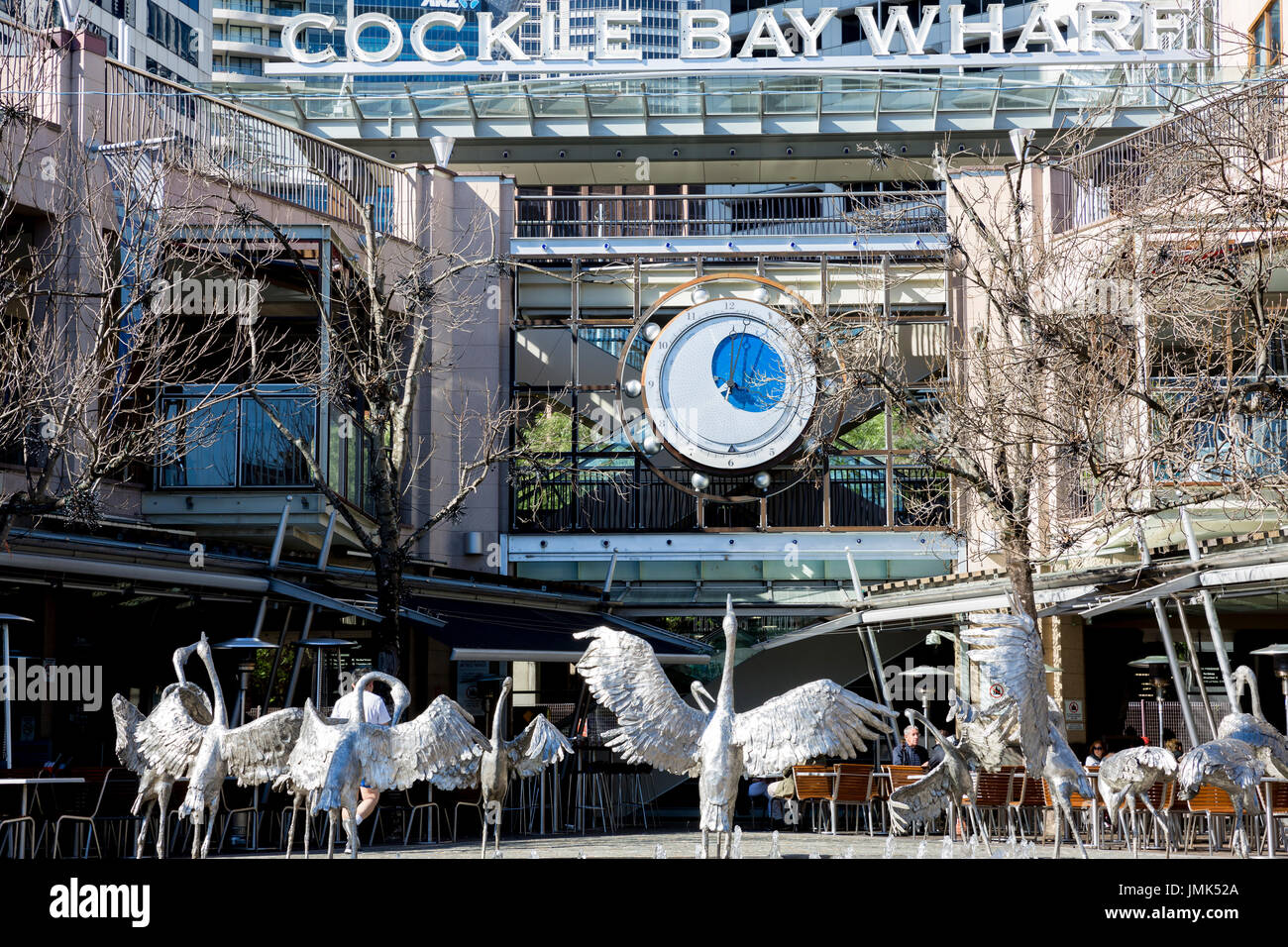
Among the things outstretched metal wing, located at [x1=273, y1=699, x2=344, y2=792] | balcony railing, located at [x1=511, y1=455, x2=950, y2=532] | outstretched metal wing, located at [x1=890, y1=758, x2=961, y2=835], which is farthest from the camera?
balcony railing, located at [x1=511, y1=455, x2=950, y2=532]

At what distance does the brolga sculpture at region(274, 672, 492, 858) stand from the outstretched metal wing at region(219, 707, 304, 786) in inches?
5.8

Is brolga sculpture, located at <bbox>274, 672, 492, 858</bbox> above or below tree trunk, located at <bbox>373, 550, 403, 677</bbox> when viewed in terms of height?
below

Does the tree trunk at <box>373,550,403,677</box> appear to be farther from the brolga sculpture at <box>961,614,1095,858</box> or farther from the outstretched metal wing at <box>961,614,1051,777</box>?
→ the outstretched metal wing at <box>961,614,1051,777</box>

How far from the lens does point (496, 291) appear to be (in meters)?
25.4

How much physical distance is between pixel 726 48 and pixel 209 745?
20848mm

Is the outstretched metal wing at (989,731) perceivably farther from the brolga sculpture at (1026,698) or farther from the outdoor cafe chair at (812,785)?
the outdoor cafe chair at (812,785)

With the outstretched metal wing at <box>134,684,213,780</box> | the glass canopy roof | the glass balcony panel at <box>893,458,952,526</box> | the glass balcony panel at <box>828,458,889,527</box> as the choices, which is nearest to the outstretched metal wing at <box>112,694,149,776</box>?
the outstretched metal wing at <box>134,684,213,780</box>

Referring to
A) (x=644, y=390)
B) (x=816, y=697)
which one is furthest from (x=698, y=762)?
(x=644, y=390)

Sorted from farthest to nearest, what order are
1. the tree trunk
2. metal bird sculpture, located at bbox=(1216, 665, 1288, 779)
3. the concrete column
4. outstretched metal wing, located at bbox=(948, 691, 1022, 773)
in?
the concrete column → the tree trunk → metal bird sculpture, located at bbox=(1216, 665, 1288, 779) → outstretched metal wing, located at bbox=(948, 691, 1022, 773)

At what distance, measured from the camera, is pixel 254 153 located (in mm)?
21938

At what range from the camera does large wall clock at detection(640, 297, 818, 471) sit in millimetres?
24344
